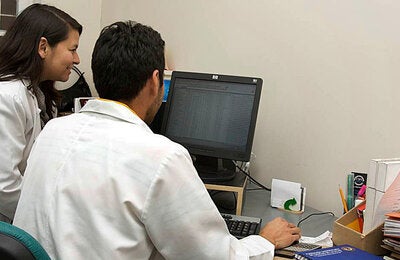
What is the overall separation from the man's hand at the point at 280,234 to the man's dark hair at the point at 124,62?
610mm

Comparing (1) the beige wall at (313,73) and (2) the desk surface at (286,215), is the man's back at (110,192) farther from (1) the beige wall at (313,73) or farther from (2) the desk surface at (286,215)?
(1) the beige wall at (313,73)

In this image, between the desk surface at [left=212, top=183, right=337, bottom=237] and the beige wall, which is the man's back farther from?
the beige wall

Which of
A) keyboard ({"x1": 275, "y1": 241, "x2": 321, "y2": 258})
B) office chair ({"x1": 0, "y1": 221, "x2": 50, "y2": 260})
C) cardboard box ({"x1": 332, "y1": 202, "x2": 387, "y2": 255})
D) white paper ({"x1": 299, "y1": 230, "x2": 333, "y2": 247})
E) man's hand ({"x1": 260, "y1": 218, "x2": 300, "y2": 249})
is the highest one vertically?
office chair ({"x1": 0, "y1": 221, "x2": 50, "y2": 260})

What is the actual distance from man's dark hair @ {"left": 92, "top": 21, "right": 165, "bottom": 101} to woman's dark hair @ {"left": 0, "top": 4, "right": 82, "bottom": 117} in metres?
0.60

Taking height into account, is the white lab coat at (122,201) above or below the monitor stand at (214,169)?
above

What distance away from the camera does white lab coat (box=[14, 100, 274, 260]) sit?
39.5 inches

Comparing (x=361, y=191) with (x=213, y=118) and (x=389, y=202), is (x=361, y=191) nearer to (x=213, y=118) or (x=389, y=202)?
(x=389, y=202)

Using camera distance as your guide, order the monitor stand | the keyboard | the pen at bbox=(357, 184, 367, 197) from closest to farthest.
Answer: the keyboard
the pen at bbox=(357, 184, 367, 197)
the monitor stand

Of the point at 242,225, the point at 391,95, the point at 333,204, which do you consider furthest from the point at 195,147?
the point at 391,95

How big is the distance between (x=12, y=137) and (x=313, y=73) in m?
1.20

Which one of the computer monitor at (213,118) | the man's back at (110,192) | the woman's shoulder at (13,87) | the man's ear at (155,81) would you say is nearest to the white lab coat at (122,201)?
the man's back at (110,192)

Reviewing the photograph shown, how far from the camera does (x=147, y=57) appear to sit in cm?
120

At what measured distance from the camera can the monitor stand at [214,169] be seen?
1.89 metres


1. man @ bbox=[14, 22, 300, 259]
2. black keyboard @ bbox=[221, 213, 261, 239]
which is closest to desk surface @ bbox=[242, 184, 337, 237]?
black keyboard @ bbox=[221, 213, 261, 239]
